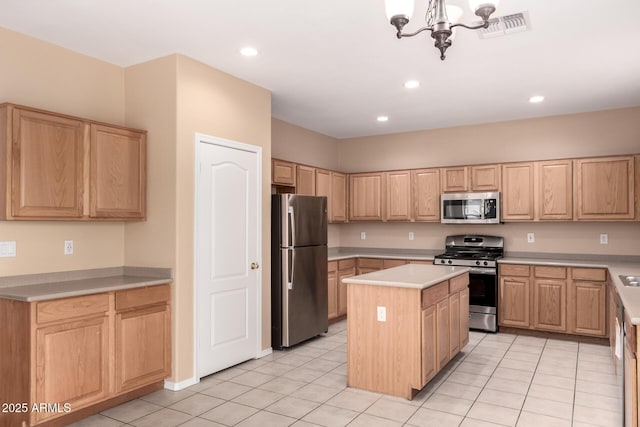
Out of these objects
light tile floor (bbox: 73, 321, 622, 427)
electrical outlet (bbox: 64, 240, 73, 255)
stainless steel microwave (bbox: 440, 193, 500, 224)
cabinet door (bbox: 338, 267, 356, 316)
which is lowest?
light tile floor (bbox: 73, 321, 622, 427)

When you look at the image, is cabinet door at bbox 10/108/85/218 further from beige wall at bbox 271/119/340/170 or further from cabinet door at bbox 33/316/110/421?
beige wall at bbox 271/119/340/170

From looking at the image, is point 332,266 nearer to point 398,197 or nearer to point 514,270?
point 398,197

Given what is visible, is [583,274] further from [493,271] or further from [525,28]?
[525,28]

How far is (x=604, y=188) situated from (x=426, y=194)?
2114 mm

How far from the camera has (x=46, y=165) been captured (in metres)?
3.08

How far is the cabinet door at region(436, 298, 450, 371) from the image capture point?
3709 mm

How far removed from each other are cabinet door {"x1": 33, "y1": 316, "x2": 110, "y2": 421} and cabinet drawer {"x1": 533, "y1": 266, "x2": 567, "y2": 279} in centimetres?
462

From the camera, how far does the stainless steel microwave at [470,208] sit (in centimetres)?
575

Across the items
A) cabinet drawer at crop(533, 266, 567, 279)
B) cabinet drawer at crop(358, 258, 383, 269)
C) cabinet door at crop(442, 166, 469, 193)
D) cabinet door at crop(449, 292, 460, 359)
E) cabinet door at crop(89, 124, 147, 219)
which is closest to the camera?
cabinet door at crop(89, 124, 147, 219)

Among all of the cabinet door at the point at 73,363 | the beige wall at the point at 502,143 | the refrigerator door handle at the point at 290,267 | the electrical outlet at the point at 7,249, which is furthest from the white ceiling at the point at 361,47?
the cabinet door at the point at 73,363

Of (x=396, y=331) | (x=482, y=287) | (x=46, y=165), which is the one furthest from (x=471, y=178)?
(x=46, y=165)

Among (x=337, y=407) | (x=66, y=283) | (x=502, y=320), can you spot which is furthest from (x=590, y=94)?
(x=66, y=283)

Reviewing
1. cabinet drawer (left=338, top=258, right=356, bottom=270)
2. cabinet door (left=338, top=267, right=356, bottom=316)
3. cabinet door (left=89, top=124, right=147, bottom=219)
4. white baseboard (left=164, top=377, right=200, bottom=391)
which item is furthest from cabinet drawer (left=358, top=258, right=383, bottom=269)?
cabinet door (left=89, top=124, right=147, bottom=219)

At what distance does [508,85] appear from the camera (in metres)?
4.49
